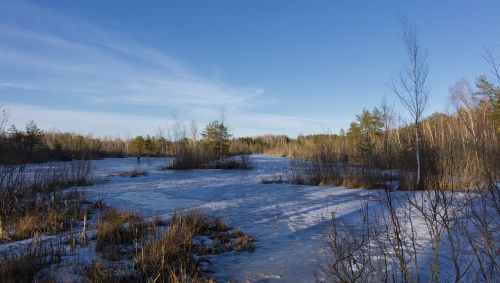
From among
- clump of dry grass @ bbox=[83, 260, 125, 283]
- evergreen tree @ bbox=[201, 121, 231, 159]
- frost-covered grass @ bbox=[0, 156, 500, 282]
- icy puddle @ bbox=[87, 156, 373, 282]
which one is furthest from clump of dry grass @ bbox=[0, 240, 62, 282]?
evergreen tree @ bbox=[201, 121, 231, 159]

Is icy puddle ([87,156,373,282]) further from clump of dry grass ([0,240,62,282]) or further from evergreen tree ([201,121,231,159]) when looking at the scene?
evergreen tree ([201,121,231,159])

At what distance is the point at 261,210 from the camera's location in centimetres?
722

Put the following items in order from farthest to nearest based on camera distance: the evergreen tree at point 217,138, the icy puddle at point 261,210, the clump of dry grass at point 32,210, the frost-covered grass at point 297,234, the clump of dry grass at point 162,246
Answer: the evergreen tree at point 217,138, the clump of dry grass at point 32,210, the icy puddle at point 261,210, the clump of dry grass at point 162,246, the frost-covered grass at point 297,234

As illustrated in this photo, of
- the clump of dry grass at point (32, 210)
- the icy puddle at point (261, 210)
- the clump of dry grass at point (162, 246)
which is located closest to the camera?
the clump of dry grass at point (162, 246)

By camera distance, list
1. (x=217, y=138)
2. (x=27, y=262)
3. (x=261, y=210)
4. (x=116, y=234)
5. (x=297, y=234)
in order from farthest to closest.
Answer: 1. (x=217, y=138)
2. (x=261, y=210)
3. (x=297, y=234)
4. (x=116, y=234)
5. (x=27, y=262)

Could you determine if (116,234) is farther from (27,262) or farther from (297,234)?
(297,234)

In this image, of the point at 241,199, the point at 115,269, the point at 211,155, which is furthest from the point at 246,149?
the point at 115,269

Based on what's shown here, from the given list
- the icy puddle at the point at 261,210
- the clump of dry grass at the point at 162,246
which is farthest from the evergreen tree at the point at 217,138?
the clump of dry grass at the point at 162,246

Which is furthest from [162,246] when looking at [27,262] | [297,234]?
[297,234]

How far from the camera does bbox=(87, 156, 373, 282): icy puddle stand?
12.8 feet

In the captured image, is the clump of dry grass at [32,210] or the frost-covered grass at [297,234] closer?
the frost-covered grass at [297,234]

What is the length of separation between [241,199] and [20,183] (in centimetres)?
471

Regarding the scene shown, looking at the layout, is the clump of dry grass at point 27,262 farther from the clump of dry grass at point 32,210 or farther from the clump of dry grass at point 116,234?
the clump of dry grass at point 32,210

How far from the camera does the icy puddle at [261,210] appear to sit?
3902mm
